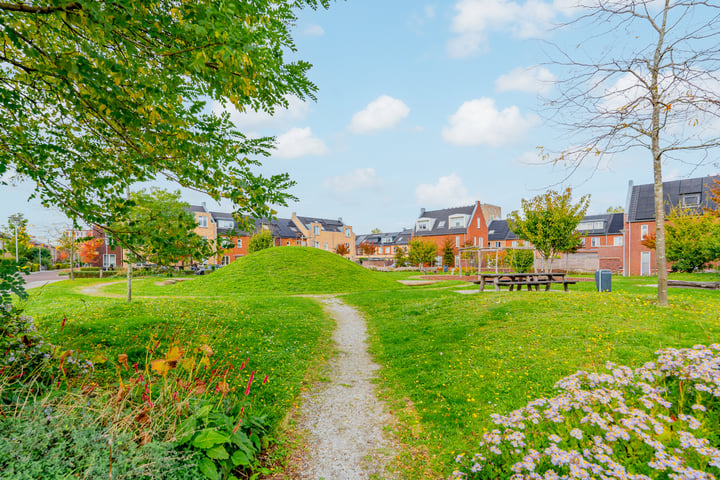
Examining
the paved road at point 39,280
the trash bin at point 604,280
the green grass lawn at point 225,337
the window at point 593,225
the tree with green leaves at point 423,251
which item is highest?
A: the window at point 593,225

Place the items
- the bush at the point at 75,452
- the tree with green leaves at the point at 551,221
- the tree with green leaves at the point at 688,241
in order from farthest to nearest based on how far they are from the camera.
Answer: the tree with green leaves at the point at 688,241 < the tree with green leaves at the point at 551,221 < the bush at the point at 75,452

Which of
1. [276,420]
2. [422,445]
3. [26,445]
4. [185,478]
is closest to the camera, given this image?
[26,445]

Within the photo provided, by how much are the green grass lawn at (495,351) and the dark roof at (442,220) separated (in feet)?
156

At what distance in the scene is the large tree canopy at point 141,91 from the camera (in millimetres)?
3332

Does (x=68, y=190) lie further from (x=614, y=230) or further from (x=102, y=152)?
(x=614, y=230)

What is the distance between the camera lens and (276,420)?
437cm

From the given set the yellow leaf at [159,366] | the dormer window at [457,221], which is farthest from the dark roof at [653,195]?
the yellow leaf at [159,366]

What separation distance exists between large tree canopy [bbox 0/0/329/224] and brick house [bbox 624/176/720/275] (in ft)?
136

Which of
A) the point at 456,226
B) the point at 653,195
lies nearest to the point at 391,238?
the point at 456,226

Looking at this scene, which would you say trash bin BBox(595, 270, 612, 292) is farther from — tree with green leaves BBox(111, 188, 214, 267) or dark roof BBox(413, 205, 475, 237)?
dark roof BBox(413, 205, 475, 237)

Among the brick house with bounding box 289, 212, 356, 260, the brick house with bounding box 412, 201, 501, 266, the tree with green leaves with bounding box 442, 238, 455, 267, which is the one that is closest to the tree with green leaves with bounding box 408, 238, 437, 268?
the tree with green leaves with bounding box 442, 238, 455, 267

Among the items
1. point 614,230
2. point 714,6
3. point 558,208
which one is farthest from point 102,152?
point 614,230

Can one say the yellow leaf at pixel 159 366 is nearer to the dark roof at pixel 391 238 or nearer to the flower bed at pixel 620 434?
the flower bed at pixel 620 434

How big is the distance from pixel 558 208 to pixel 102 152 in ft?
68.6
